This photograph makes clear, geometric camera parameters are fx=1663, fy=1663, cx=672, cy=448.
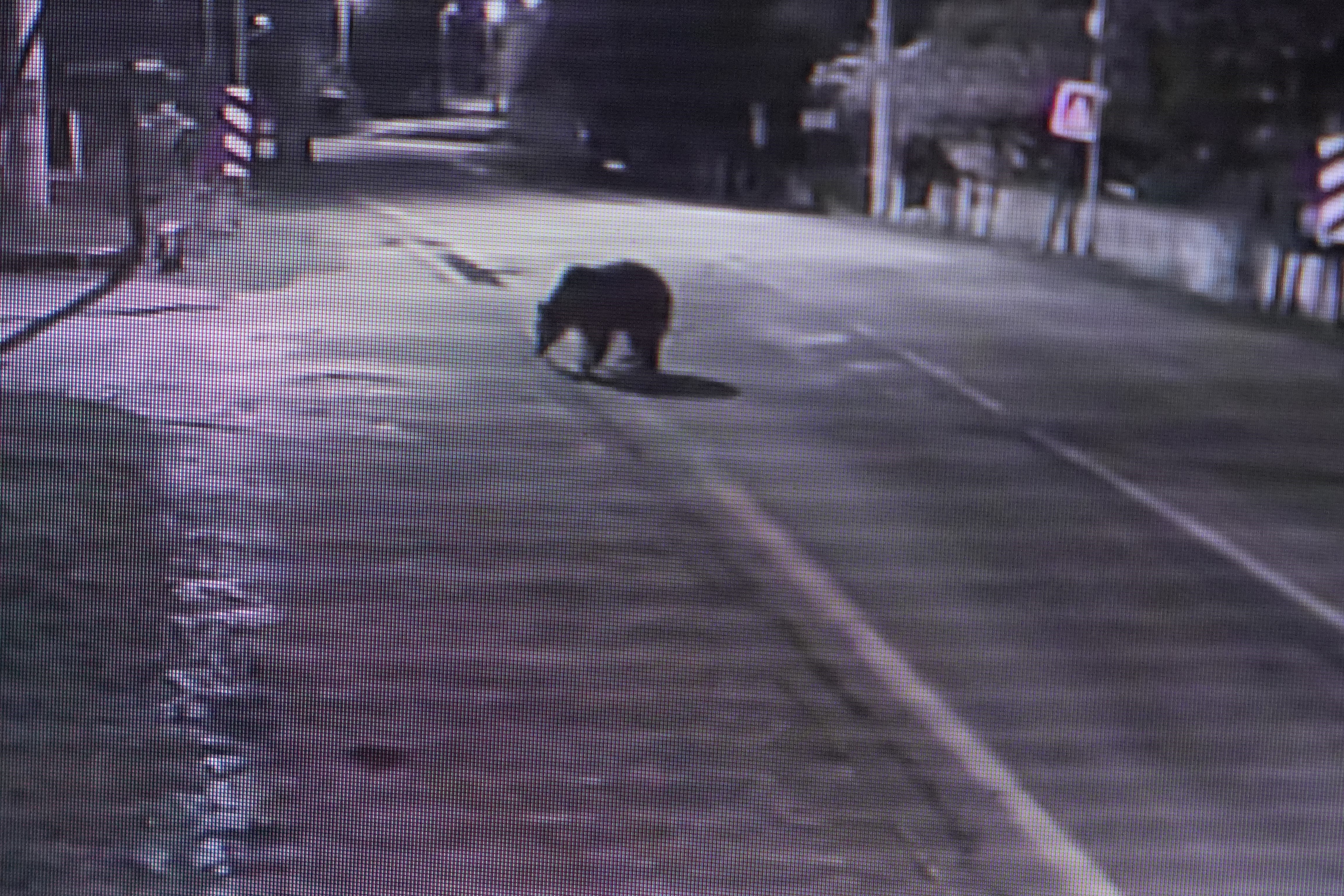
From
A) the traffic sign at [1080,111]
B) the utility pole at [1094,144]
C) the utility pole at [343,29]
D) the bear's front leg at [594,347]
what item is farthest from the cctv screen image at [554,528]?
the utility pole at [1094,144]

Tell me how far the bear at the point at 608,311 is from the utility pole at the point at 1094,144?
8.50 metres

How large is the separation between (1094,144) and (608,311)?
353 inches

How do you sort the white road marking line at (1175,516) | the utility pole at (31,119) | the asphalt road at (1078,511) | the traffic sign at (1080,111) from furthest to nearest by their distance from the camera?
the traffic sign at (1080,111) → the utility pole at (31,119) → the white road marking line at (1175,516) → the asphalt road at (1078,511)

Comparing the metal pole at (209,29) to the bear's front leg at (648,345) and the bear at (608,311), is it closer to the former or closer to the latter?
the bear at (608,311)

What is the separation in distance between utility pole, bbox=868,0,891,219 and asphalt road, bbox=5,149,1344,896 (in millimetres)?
9847

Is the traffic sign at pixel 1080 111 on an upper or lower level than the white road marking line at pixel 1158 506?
upper

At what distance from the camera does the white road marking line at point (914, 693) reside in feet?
9.20

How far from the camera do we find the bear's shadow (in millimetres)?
7188

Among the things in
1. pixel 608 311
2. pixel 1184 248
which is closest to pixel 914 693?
pixel 608 311

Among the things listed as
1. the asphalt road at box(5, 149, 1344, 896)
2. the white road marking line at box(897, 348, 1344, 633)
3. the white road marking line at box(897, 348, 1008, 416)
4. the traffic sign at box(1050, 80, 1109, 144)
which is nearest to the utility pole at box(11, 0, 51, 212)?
the asphalt road at box(5, 149, 1344, 896)

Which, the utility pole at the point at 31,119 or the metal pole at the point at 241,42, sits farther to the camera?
the utility pole at the point at 31,119

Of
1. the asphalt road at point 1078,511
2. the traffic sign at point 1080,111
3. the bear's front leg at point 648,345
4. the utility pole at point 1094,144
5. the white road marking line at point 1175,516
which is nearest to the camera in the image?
the asphalt road at point 1078,511

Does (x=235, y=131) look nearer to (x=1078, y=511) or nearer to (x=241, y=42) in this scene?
(x=241, y=42)

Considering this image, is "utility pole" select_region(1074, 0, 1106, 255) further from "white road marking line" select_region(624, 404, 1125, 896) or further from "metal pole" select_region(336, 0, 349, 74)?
"metal pole" select_region(336, 0, 349, 74)
